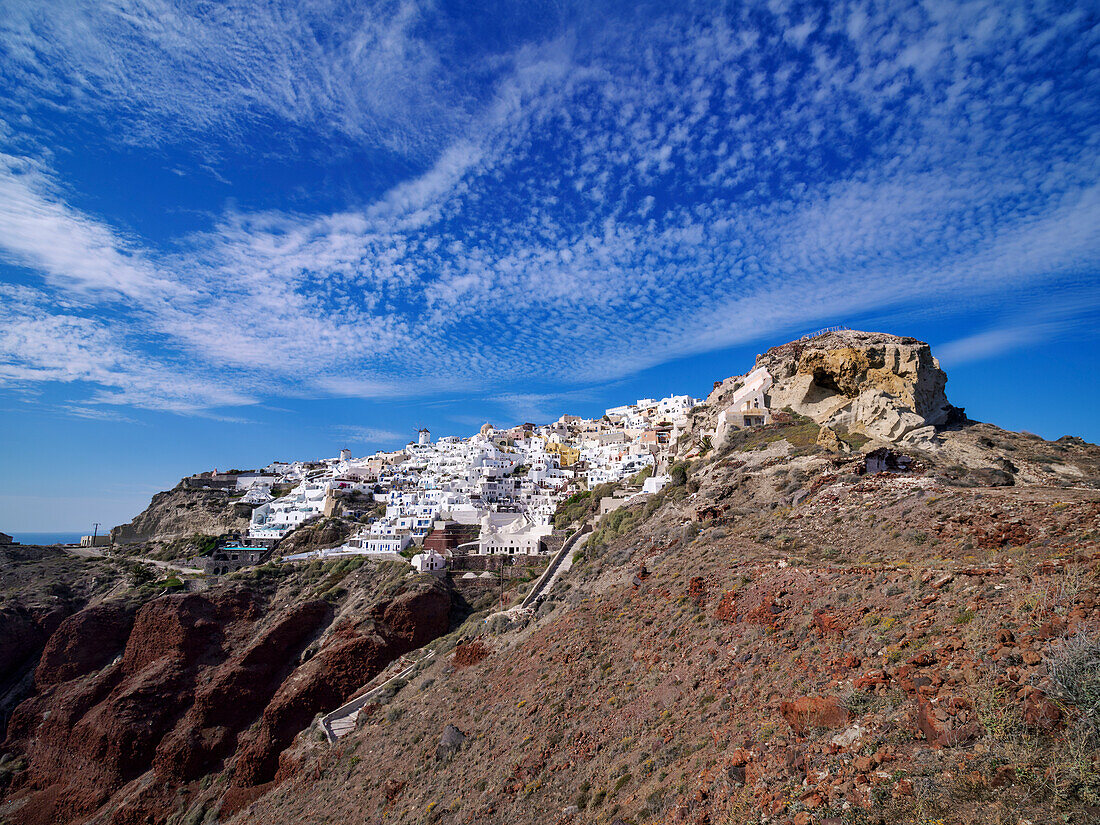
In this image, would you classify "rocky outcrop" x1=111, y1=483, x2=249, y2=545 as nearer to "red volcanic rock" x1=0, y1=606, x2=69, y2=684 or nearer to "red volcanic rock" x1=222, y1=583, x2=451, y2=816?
"red volcanic rock" x1=0, y1=606, x2=69, y2=684

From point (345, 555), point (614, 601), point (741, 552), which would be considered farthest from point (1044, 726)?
point (345, 555)

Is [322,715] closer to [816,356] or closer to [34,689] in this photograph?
[34,689]

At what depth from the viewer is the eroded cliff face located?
29469mm

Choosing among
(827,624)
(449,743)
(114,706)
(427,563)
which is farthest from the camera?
(427,563)

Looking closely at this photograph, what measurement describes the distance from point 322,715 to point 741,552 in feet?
74.3

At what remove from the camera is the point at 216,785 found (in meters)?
28.4

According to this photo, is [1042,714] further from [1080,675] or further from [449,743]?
[449,743]

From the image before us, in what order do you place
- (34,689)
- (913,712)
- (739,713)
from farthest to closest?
1. (34,689)
2. (739,713)
3. (913,712)

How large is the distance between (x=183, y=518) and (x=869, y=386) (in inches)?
2926

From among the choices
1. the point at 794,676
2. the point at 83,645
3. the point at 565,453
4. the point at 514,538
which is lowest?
the point at 83,645

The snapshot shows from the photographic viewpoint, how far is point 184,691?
1328 inches

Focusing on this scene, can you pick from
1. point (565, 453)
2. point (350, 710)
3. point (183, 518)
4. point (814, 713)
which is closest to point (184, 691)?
point (350, 710)

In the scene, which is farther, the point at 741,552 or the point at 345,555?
the point at 345,555

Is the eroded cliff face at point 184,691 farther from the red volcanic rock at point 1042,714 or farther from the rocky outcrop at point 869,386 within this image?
the red volcanic rock at point 1042,714
